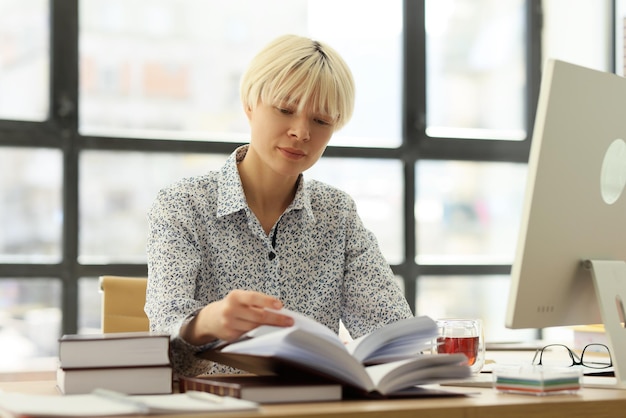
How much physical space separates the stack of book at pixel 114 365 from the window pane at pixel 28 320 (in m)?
2.24

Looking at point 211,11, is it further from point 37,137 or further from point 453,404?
point 453,404

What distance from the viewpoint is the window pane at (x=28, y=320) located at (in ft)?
11.0

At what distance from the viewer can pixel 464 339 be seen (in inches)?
59.0

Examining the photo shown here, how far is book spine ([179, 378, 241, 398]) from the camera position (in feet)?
3.59

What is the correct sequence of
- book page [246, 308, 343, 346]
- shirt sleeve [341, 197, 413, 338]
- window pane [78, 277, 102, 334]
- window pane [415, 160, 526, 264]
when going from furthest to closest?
window pane [415, 160, 526, 264]
window pane [78, 277, 102, 334]
shirt sleeve [341, 197, 413, 338]
book page [246, 308, 343, 346]

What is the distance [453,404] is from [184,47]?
2842mm

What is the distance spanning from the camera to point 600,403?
117cm

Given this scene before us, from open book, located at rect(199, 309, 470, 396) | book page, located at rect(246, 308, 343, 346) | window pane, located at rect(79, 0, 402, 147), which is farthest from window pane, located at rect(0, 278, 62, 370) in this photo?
book page, located at rect(246, 308, 343, 346)

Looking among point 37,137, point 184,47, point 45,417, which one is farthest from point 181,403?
point 184,47

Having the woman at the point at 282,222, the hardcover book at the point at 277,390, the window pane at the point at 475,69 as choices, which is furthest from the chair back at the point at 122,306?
the window pane at the point at 475,69

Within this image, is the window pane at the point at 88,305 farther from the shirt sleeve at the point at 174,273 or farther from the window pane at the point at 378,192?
A: the shirt sleeve at the point at 174,273

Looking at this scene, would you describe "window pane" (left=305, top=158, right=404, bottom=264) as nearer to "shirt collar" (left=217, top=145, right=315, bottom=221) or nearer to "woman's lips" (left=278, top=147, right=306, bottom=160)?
"shirt collar" (left=217, top=145, right=315, bottom=221)

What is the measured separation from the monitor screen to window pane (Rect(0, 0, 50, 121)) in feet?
8.29

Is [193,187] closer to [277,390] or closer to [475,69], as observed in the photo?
[277,390]
